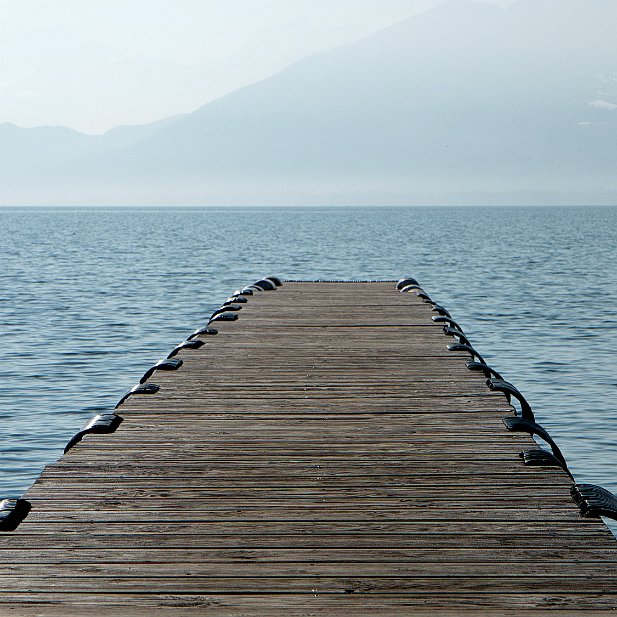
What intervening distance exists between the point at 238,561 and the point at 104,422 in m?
3.06

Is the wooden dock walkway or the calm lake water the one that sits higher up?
the wooden dock walkway

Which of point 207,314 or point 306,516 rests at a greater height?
point 306,516

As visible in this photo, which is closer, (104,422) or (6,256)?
(104,422)

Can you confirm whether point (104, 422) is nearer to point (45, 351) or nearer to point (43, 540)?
point (43, 540)

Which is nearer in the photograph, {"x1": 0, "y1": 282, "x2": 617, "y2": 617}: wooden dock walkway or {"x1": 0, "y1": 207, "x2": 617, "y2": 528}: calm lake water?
{"x1": 0, "y1": 282, "x2": 617, "y2": 617}: wooden dock walkway

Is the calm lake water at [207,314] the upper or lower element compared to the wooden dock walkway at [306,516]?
lower

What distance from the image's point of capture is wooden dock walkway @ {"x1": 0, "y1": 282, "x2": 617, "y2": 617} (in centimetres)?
457

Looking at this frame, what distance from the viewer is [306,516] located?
5.63 metres

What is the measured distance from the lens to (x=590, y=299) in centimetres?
3600

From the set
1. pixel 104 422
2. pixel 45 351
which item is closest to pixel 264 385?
pixel 104 422

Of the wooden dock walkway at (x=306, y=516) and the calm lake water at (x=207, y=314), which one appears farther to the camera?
the calm lake water at (x=207, y=314)

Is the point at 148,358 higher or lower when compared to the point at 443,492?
lower

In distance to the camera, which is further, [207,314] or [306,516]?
[207,314]

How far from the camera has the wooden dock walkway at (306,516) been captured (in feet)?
15.0
